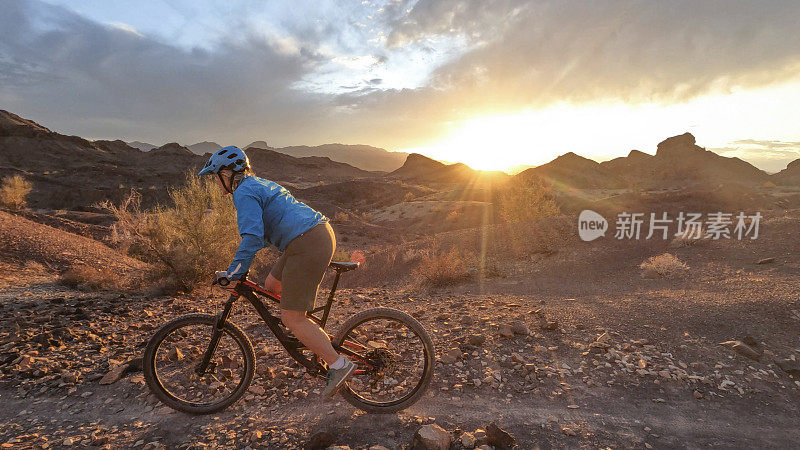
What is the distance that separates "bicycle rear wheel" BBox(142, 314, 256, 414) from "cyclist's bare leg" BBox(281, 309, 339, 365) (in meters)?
0.71

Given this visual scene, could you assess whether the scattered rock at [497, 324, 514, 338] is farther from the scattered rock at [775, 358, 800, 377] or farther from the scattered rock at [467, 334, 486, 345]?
the scattered rock at [775, 358, 800, 377]

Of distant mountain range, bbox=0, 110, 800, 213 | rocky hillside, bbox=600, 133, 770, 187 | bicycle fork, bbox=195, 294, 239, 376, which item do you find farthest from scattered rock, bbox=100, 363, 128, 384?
rocky hillside, bbox=600, 133, 770, 187

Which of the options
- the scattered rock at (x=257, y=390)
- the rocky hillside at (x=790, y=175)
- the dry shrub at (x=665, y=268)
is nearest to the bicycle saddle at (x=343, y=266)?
the scattered rock at (x=257, y=390)

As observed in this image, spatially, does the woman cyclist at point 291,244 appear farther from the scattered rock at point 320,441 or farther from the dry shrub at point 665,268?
the dry shrub at point 665,268

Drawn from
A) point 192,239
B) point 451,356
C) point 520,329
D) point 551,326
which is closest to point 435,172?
point 192,239

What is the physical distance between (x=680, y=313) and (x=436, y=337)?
448cm

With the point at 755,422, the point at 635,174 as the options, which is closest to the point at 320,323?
the point at 755,422

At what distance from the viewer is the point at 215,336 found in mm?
3762

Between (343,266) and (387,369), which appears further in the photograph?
(387,369)

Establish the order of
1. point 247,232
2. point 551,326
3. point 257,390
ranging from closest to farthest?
point 247,232, point 257,390, point 551,326

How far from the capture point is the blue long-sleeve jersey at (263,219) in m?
3.19

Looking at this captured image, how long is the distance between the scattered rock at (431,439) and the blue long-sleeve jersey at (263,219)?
2.08 metres

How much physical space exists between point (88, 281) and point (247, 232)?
8406 mm

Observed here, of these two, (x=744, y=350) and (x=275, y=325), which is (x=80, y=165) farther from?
(x=744, y=350)
